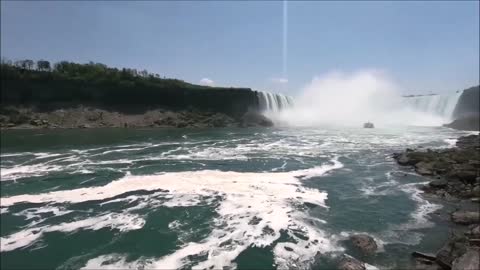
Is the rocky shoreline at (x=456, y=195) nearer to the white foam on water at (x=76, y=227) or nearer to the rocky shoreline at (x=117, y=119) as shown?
the white foam on water at (x=76, y=227)

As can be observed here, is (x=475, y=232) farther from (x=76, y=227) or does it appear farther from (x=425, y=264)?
(x=76, y=227)

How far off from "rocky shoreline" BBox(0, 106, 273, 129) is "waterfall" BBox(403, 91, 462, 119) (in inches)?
1218

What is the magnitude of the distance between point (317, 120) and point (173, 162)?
55.4 meters

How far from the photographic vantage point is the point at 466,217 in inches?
567

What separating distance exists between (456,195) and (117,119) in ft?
189

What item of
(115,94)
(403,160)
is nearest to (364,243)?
(403,160)

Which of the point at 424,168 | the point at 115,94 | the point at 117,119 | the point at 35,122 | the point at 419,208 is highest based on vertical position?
the point at 115,94

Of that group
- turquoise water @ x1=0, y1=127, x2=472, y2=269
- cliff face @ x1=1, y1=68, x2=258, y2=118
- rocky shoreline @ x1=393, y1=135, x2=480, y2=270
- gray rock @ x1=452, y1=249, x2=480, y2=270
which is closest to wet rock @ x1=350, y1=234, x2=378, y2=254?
turquoise water @ x1=0, y1=127, x2=472, y2=269

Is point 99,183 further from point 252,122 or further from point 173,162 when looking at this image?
point 252,122

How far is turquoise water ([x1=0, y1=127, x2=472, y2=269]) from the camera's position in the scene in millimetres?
11641

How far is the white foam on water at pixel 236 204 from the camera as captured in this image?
465 inches

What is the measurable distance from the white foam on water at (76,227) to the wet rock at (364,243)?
785cm

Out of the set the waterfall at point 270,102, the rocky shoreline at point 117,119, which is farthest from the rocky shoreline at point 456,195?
the waterfall at point 270,102

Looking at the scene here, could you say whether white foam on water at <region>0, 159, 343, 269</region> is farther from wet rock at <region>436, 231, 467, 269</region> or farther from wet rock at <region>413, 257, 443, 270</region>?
wet rock at <region>436, 231, 467, 269</region>
